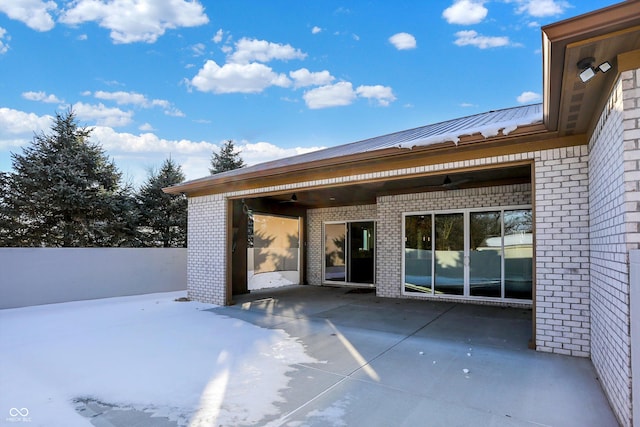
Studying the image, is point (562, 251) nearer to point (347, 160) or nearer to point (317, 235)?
point (347, 160)

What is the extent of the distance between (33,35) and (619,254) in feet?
52.1

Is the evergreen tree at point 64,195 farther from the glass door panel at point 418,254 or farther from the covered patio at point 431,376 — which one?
the glass door panel at point 418,254

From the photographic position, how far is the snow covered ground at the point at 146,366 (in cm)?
282

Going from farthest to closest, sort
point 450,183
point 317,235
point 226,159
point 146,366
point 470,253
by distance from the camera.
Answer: point 226,159, point 317,235, point 470,253, point 450,183, point 146,366

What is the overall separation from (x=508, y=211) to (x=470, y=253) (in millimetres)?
1189

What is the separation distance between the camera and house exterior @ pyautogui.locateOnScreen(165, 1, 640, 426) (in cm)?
240

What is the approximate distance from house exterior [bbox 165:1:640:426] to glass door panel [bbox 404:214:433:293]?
0.03 m

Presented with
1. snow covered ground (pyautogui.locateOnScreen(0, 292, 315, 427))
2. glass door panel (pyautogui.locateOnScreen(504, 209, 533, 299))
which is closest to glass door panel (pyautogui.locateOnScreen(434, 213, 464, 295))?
glass door panel (pyautogui.locateOnScreen(504, 209, 533, 299))

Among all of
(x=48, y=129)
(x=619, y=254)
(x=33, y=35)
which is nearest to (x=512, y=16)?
(x=619, y=254)

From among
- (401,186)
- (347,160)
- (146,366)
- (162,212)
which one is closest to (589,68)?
(347,160)

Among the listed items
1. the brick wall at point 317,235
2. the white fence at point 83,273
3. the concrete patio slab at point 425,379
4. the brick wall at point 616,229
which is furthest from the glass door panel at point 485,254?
the white fence at point 83,273

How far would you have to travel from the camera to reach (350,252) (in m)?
10.7

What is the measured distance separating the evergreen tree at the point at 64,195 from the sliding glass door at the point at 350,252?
895 centimetres

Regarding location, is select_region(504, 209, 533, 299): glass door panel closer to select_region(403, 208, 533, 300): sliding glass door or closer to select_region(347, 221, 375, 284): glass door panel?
select_region(403, 208, 533, 300): sliding glass door
